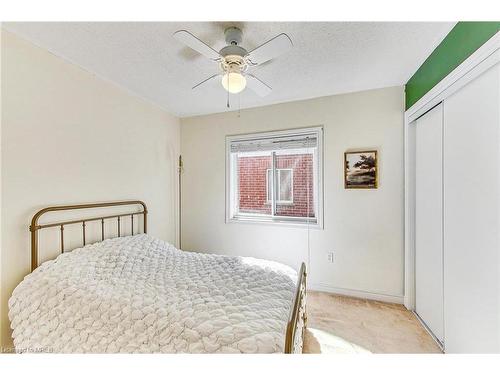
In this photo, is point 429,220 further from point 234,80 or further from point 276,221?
point 234,80

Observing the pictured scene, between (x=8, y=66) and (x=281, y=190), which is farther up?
(x=8, y=66)

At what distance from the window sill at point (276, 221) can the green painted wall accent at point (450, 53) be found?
168 centimetres

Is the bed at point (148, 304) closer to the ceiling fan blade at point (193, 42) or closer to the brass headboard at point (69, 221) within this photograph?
the brass headboard at point (69, 221)

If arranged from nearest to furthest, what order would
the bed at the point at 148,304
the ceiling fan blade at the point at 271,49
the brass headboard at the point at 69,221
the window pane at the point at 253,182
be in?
the bed at the point at 148,304, the ceiling fan blade at the point at 271,49, the brass headboard at the point at 69,221, the window pane at the point at 253,182

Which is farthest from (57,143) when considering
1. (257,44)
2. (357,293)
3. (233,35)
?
(357,293)

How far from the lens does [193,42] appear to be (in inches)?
54.9

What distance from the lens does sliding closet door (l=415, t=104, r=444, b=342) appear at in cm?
184

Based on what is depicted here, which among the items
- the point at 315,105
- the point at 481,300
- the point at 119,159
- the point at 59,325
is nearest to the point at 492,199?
the point at 481,300

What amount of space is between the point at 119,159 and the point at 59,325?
5.22 feet

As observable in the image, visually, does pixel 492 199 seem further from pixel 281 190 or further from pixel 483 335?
pixel 281 190

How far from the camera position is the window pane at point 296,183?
291 centimetres

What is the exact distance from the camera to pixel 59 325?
138cm

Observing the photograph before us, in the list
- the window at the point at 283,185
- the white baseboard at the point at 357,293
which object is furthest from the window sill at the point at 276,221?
the white baseboard at the point at 357,293

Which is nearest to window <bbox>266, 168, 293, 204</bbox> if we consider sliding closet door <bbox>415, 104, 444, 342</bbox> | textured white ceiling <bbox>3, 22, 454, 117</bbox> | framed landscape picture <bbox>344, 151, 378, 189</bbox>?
framed landscape picture <bbox>344, 151, 378, 189</bbox>
